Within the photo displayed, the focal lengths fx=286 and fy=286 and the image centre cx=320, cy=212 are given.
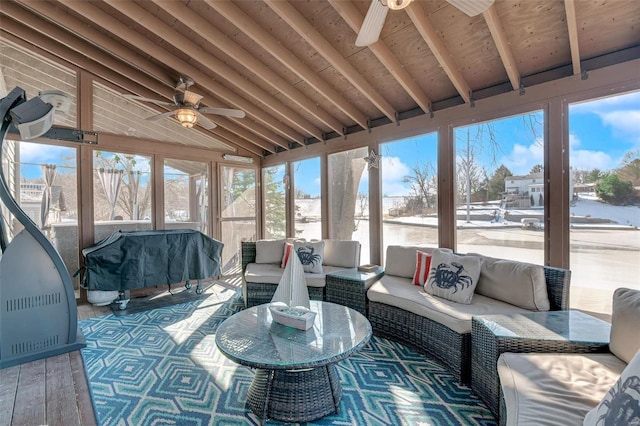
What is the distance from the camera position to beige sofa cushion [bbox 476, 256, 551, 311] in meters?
2.31

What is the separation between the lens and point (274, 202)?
19.8 feet

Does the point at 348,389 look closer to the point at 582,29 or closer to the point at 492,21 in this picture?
the point at 492,21

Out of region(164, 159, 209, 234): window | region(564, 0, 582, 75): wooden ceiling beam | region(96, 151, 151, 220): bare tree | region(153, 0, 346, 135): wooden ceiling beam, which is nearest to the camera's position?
region(564, 0, 582, 75): wooden ceiling beam

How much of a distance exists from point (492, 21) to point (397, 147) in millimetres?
1936

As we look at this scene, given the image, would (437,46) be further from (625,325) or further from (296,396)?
(296,396)

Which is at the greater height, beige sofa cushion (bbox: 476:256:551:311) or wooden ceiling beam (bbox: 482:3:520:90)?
wooden ceiling beam (bbox: 482:3:520:90)

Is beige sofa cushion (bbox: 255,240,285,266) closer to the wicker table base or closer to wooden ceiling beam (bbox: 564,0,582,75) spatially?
the wicker table base

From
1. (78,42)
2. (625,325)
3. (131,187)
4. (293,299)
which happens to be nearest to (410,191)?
Answer: (293,299)

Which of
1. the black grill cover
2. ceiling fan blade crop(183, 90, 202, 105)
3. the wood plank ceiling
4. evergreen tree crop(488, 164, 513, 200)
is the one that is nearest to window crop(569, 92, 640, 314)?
the wood plank ceiling

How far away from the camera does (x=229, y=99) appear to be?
13.5 ft

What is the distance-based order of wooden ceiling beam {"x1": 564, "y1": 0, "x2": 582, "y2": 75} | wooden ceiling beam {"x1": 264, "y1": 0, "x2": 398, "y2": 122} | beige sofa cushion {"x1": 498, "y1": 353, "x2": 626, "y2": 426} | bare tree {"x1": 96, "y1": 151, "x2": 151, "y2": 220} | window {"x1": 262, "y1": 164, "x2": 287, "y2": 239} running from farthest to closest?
1. window {"x1": 262, "y1": 164, "x2": 287, "y2": 239}
2. bare tree {"x1": 96, "y1": 151, "x2": 151, "y2": 220}
3. wooden ceiling beam {"x1": 264, "y1": 0, "x2": 398, "y2": 122}
4. wooden ceiling beam {"x1": 564, "y1": 0, "x2": 582, "y2": 75}
5. beige sofa cushion {"x1": 498, "y1": 353, "x2": 626, "y2": 426}

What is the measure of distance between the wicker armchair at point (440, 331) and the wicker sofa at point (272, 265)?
3.01 ft

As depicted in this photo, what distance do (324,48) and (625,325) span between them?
9.95 ft

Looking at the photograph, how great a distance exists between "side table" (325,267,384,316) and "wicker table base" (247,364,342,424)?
1.28 m
